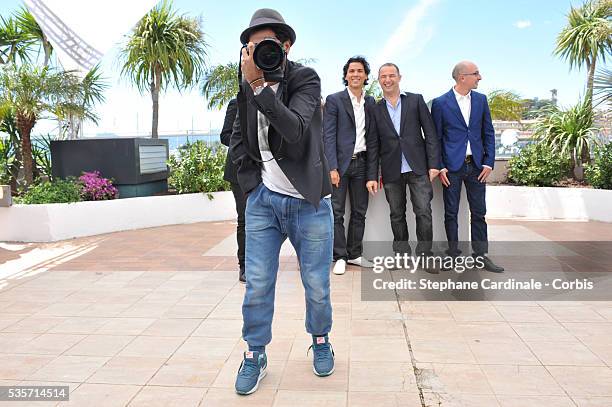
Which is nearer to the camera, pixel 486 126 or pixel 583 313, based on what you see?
pixel 583 313

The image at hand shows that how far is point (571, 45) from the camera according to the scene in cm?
1206

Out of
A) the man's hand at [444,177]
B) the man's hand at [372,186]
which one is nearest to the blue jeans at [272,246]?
the man's hand at [372,186]

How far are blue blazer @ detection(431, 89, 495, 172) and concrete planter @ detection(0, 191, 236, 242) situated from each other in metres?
4.46

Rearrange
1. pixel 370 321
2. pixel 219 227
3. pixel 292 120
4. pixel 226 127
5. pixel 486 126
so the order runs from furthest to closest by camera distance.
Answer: pixel 219 227 < pixel 486 126 < pixel 226 127 < pixel 370 321 < pixel 292 120

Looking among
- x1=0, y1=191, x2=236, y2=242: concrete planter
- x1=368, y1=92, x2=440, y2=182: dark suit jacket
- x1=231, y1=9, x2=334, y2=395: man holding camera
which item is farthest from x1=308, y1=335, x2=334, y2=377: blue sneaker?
x1=0, y1=191, x2=236, y2=242: concrete planter

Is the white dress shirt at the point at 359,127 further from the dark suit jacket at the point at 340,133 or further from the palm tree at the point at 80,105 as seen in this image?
the palm tree at the point at 80,105

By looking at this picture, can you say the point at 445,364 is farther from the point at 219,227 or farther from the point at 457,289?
→ the point at 219,227

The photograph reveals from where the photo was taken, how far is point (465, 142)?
14.6 feet

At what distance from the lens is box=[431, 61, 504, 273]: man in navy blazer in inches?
175

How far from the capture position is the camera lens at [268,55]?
6.51ft

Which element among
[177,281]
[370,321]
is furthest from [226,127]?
[370,321]

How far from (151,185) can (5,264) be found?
11.2ft

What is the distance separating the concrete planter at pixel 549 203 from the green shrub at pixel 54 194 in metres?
6.02

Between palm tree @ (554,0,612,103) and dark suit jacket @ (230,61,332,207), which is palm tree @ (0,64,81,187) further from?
palm tree @ (554,0,612,103)
